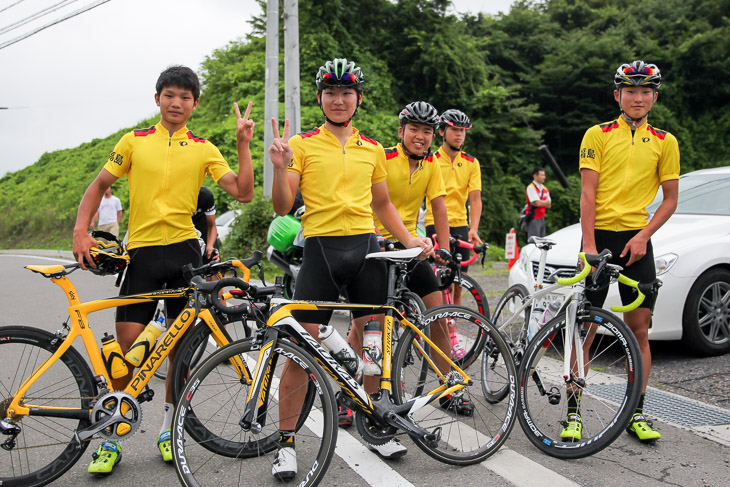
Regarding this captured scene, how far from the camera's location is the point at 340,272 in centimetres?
364

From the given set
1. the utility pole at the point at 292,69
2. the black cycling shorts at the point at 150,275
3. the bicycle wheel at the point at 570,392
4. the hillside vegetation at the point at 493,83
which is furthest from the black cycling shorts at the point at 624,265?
the hillside vegetation at the point at 493,83

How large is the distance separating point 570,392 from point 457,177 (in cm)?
293

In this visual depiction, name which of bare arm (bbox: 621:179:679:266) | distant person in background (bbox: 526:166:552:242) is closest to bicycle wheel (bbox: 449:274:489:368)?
bare arm (bbox: 621:179:679:266)

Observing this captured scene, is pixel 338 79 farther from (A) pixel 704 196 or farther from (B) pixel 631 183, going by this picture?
(A) pixel 704 196

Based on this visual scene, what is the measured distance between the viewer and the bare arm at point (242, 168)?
356 cm

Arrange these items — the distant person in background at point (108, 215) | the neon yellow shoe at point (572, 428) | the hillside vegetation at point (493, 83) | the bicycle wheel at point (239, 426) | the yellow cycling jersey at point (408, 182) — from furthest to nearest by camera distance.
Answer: the hillside vegetation at point (493, 83) → the distant person in background at point (108, 215) → the yellow cycling jersey at point (408, 182) → the neon yellow shoe at point (572, 428) → the bicycle wheel at point (239, 426)

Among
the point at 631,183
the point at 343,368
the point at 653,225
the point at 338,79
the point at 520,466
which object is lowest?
the point at 520,466

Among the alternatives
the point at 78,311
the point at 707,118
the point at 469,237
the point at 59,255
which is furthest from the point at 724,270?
the point at 707,118

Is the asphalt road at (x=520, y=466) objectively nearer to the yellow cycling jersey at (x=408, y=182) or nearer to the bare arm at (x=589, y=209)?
the bare arm at (x=589, y=209)

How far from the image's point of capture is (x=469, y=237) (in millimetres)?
6633

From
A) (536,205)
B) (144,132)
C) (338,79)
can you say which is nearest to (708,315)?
(338,79)

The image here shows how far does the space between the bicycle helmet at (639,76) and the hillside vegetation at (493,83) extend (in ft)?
35.7

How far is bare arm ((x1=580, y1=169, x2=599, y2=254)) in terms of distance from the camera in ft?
13.8

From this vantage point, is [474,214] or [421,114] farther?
[474,214]
